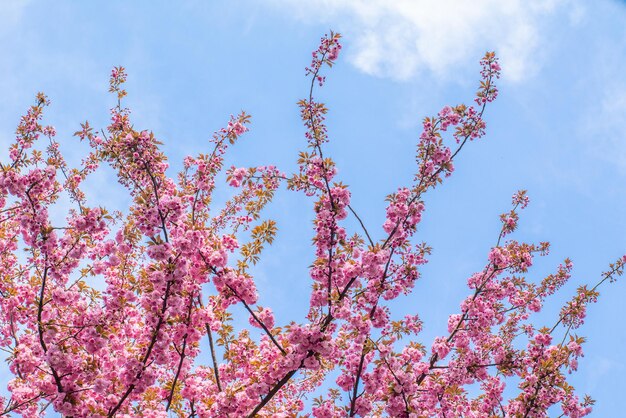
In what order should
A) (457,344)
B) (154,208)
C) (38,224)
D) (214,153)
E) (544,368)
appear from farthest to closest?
(457,344) → (214,153) → (544,368) → (38,224) → (154,208)

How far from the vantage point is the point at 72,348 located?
767 centimetres

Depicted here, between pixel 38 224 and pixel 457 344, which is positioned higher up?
pixel 38 224

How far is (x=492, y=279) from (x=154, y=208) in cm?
646

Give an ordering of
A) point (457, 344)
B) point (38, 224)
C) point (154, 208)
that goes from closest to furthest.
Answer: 1. point (154, 208)
2. point (38, 224)
3. point (457, 344)

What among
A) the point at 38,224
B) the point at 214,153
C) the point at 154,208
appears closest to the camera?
the point at 154,208

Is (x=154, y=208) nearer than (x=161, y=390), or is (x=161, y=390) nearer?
(x=154, y=208)

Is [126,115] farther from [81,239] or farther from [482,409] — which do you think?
[482,409]

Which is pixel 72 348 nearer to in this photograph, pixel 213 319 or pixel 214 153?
pixel 213 319

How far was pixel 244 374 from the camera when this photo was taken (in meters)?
8.85

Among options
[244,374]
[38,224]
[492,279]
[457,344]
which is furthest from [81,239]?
[492,279]

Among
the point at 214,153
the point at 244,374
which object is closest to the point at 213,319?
the point at 244,374

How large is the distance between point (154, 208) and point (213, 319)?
224cm


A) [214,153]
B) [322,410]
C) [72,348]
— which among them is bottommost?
Result: [322,410]

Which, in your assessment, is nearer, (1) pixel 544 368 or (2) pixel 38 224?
(2) pixel 38 224
